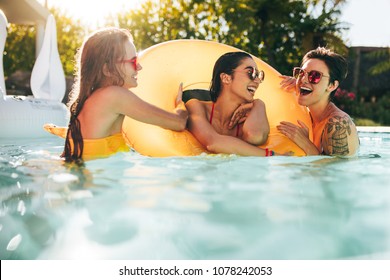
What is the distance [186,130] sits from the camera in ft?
9.76

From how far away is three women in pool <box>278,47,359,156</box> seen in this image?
9.72 ft

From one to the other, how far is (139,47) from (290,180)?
18526mm

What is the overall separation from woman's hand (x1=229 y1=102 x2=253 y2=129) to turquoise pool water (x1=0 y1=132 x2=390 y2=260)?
0.82 m

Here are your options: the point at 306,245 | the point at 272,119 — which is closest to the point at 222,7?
the point at 272,119

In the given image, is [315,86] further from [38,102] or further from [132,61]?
[38,102]

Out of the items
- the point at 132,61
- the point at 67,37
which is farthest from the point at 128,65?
the point at 67,37

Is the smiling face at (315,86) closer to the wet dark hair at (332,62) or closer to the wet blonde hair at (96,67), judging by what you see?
the wet dark hair at (332,62)

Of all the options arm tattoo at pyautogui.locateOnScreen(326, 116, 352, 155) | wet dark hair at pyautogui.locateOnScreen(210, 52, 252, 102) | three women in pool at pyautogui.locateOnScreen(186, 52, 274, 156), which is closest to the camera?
three women in pool at pyautogui.locateOnScreen(186, 52, 274, 156)

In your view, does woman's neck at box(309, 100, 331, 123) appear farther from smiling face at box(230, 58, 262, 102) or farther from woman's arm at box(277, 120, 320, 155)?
smiling face at box(230, 58, 262, 102)

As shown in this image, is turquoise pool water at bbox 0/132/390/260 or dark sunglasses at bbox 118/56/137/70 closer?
turquoise pool water at bbox 0/132/390/260

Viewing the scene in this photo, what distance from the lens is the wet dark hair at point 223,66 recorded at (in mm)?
3057

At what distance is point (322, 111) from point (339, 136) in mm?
315

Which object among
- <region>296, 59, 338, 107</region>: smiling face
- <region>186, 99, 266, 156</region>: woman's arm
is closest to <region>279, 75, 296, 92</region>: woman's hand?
<region>296, 59, 338, 107</region>: smiling face

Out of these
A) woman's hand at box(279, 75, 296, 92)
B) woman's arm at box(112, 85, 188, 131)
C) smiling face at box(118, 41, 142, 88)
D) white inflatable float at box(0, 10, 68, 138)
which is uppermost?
smiling face at box(118, 41, 142, 88)
